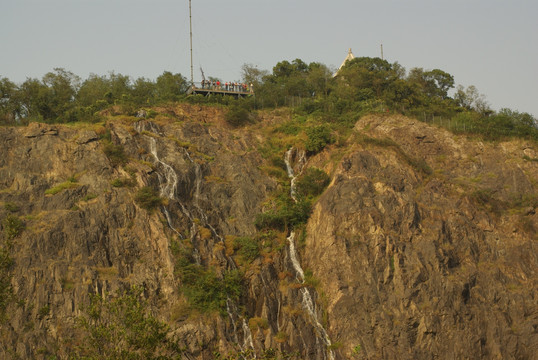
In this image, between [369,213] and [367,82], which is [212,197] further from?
[367,82]

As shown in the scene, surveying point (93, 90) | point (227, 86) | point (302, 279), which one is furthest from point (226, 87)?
point (302, 279)

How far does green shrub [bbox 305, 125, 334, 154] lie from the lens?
184 feet

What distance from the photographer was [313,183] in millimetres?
51500

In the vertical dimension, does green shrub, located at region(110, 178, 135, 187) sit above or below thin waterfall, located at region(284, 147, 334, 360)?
above

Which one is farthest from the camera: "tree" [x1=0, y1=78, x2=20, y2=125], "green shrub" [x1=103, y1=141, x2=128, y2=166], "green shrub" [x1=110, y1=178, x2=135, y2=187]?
"tree" [x1=0, y1=78, x2=20, y2=125]

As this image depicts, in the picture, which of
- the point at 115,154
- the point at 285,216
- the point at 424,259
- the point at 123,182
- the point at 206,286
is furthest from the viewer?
the point at 115,154

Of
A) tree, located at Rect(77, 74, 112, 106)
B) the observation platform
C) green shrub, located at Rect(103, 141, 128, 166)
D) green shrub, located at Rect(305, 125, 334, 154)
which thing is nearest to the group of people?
the observation platform

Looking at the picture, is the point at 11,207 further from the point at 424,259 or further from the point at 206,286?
the point at 424,259

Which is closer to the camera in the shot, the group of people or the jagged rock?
the jagged rock

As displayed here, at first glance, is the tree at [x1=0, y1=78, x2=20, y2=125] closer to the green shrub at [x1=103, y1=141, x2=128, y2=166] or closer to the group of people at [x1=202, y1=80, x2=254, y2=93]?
the green shrub at [x1=103, y1=141, x2=128, y2=166]

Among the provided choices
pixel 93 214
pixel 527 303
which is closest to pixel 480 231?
pixel 527 303

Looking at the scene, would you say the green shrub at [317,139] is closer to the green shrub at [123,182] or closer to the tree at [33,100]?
the green shrub at [123,182]

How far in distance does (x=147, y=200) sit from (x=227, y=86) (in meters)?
24.0

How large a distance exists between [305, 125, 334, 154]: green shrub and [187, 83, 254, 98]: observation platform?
13133 millimetres
